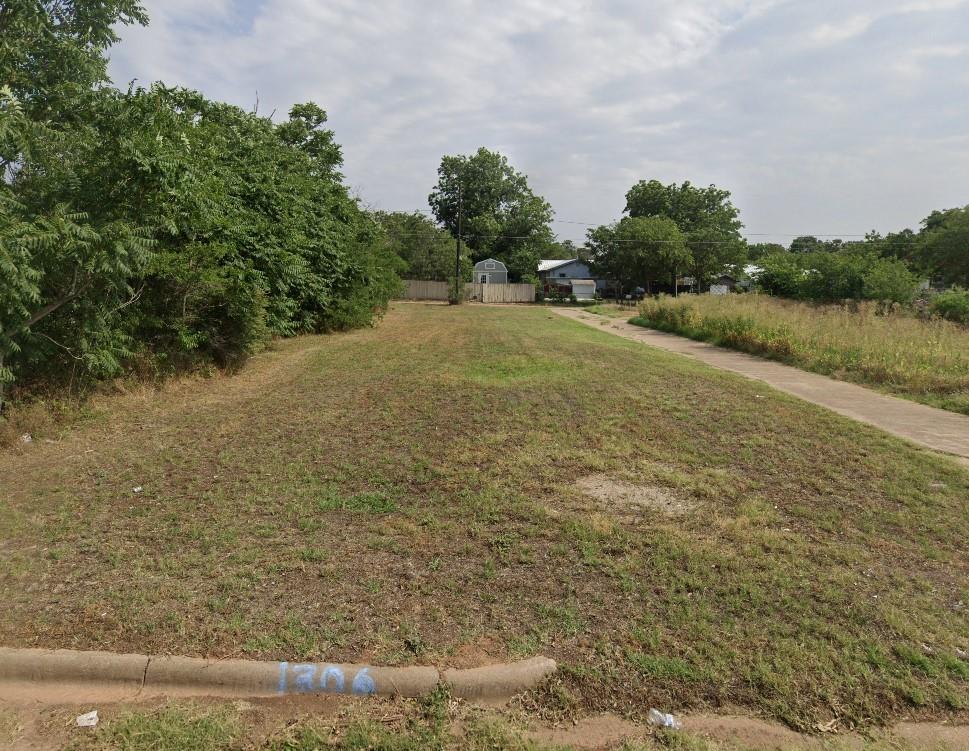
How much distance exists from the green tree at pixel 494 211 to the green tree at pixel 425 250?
8.40m

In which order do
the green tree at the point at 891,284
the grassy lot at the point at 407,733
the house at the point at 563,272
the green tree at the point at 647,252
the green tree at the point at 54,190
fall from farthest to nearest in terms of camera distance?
the house at the point at 563,272
the green tree at the point at 647,252
the green tree at the point at 891,284
the green tree at the point at 54,190
the grassy lot at the point at 407,733

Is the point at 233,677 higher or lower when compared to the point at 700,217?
lower

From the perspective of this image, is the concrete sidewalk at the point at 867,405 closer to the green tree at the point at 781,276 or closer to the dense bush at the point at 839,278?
the dense bush at the point at 839,278

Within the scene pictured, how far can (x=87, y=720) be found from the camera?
2.51 metres

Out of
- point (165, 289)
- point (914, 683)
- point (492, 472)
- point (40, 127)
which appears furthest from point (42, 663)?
point (165, 289)

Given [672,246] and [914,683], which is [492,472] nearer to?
[914,683]

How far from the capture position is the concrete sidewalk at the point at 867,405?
22.3 feet

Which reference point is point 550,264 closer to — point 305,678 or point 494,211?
point 494,211

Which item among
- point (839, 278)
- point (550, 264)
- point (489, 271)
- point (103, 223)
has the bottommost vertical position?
point (103, 223)

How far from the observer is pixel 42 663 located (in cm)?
278

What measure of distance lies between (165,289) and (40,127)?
142 inches

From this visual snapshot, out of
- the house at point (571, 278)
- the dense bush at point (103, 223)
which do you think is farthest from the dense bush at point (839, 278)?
the house at point (571, 278)

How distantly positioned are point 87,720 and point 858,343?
13595 millimetres

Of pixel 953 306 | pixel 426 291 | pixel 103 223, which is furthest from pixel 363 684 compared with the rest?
pixel 426 291
